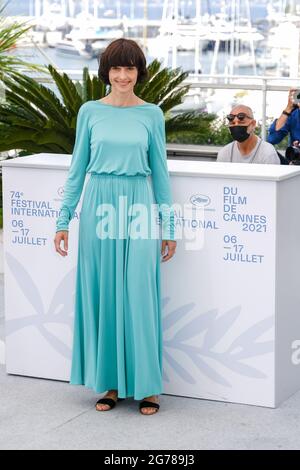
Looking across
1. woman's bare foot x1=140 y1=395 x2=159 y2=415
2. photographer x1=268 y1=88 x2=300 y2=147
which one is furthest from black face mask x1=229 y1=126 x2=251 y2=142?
photographer x1=268 y1=88 x2=300 y2=147

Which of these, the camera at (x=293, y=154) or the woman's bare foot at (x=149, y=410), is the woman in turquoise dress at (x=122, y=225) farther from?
the camera at (x=293, y=154)

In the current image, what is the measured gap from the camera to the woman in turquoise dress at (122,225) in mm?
5227

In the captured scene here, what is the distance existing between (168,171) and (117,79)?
0.54 m

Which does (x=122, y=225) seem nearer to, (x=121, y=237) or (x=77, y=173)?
(x=121, y=237)

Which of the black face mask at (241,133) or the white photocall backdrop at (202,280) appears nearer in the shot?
the white photocall backdrop at (202,280)

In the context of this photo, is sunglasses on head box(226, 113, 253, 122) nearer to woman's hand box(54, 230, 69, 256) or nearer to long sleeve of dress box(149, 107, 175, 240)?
long sleeve of dress box(149, 107, 175, 240)

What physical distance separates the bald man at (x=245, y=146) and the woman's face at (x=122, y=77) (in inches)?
57.3

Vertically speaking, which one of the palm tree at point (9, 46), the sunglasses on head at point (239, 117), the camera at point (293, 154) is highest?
the palm tree at point (9, 46)

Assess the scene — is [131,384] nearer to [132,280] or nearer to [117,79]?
[132,280]

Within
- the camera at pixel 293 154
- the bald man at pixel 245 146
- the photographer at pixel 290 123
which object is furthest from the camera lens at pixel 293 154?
the bald man at pixel 245 146

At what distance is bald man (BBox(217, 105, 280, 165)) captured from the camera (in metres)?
6.48

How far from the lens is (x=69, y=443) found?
16.2 ft
